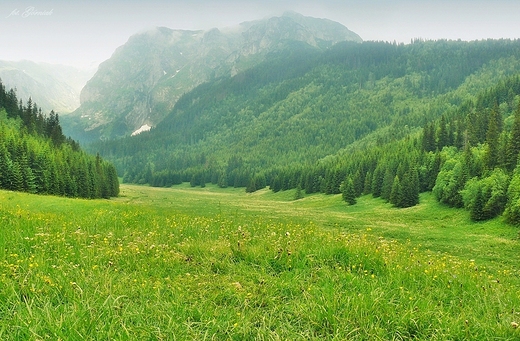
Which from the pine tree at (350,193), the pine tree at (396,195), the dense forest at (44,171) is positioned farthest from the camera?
the pine tree at (350,193)

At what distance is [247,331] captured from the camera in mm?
5195

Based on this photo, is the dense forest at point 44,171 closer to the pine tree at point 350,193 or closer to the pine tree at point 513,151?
the pine tree at point 350,193

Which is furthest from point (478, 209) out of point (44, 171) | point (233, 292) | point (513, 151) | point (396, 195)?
point (44, 171)

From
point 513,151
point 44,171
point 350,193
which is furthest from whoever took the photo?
point 350,193

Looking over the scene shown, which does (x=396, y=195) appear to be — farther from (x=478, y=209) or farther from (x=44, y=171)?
(x=44, y=171)

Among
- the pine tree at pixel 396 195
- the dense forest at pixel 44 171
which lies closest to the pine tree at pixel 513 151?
the pine tree at pixel 396 195

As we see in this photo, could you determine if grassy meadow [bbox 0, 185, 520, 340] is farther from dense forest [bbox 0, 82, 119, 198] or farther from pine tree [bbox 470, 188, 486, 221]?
dense forest [bbox 0, 82, 119, 198]

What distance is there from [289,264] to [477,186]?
192 feet

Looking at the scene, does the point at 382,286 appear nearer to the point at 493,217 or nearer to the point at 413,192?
the point at 493,217

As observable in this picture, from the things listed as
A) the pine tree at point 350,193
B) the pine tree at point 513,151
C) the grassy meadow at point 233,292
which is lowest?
the pine tree at point 350,193

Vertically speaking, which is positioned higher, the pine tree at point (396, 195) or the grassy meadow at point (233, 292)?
the grassy meadow at point (233, 292)

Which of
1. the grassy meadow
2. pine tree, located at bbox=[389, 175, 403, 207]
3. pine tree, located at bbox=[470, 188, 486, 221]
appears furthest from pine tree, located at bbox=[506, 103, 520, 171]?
the grassy meadow

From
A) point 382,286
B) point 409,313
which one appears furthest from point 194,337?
point 382,286

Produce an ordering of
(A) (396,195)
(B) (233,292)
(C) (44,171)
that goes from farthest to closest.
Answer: (A) (396,195), (C) (44,171), (B) (233,292)
